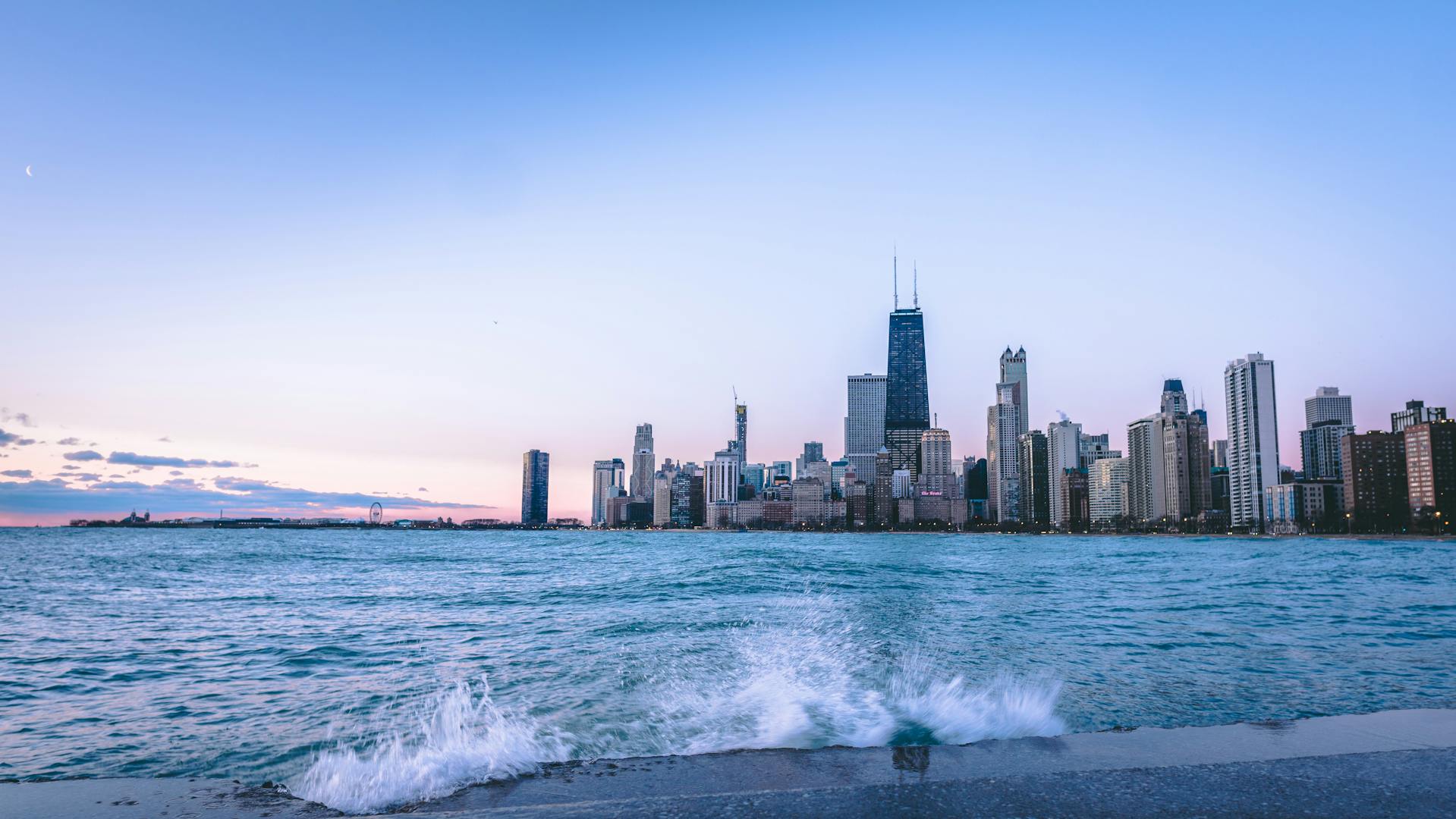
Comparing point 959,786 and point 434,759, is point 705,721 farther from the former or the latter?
point 959,786

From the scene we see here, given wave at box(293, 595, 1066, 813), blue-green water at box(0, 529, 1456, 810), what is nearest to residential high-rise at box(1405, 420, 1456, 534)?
blue-green water at box(0, 529, 1456, 810)

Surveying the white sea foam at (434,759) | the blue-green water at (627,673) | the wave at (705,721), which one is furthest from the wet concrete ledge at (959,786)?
the blue-green water at (627,673)

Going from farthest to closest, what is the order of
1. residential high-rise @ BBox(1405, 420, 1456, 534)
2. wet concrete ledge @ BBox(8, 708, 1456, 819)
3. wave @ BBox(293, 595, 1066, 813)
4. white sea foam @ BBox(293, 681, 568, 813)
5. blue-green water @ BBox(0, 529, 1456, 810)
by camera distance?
1. residential high-rise @ BBox(1405, 420, 1456, 534)
2. blue-green water @ BBox(0, 529, 1456, 810)
3. wave @ BBox(293, 595, 1066, 813)
4. white sea foam @ BBox(293, 681, 568, 813)
5. wet concrete ledge @ BBox(8, 708, 1456, 819)

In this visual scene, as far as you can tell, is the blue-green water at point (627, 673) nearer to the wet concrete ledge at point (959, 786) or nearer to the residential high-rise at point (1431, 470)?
the wet concrete ledge at point (959, 786)

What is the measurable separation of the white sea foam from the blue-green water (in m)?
0.04

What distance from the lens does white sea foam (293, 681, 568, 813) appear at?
5992mm

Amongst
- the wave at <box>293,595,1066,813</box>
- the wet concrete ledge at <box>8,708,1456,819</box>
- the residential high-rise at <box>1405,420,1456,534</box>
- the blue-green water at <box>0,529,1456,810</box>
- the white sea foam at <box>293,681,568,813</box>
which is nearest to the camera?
the wet concrete ledge at <box>8,708,1456,819</box>

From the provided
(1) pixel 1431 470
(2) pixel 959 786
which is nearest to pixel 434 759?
(2) pixel 959 786

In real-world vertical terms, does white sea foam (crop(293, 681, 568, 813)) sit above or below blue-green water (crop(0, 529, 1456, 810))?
above

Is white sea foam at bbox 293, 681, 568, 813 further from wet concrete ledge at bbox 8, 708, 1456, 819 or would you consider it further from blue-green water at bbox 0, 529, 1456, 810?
wet concrete ledge at bbox 8, 708, 1456, 819

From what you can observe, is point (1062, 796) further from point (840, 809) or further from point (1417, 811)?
point (1417, 811)

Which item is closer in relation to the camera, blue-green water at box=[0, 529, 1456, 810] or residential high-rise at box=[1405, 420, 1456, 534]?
blue-green water at box=[0, 529, 1456, 810]

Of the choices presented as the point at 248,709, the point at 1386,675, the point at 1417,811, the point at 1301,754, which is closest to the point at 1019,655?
the point at 1386,675

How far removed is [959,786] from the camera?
15.4 feet
